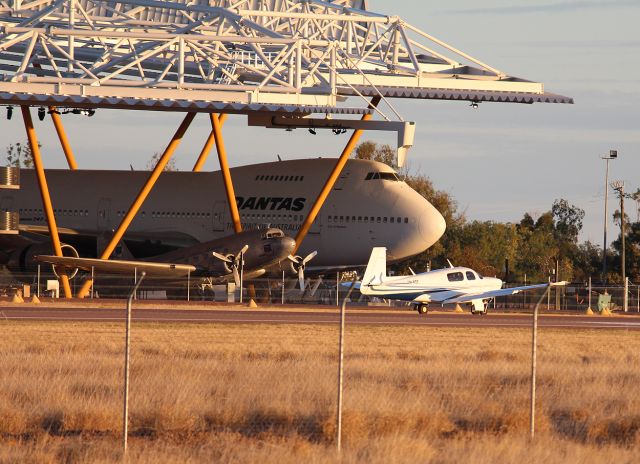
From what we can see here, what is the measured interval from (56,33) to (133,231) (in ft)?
62.1

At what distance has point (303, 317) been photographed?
46969 mm

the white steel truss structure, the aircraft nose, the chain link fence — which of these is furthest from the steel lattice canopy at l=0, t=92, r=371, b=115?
the aircraft nose

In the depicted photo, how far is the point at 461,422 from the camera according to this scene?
852 inches

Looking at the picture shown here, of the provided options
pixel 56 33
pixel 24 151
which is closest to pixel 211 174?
pixel 56 33

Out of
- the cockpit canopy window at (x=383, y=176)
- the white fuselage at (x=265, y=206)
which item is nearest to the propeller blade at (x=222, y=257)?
the white fuselage at (x=265, y=206)

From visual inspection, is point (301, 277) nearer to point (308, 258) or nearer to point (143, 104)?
point (308, 258)

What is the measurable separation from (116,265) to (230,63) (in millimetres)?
8643

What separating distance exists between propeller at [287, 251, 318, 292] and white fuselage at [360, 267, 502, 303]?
671 cm

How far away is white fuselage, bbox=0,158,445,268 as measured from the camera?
2329 inches

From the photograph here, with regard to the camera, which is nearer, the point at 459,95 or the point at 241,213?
the point at 459,95

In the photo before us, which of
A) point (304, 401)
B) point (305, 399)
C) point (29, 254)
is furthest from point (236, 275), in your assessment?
point (304, 401)

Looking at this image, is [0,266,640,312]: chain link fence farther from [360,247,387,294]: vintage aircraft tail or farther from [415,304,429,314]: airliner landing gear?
[360,247,387,294]: vintage aircraft tail

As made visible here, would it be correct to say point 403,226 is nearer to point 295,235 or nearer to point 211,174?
point 295,235

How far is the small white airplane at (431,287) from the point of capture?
50188 mm
